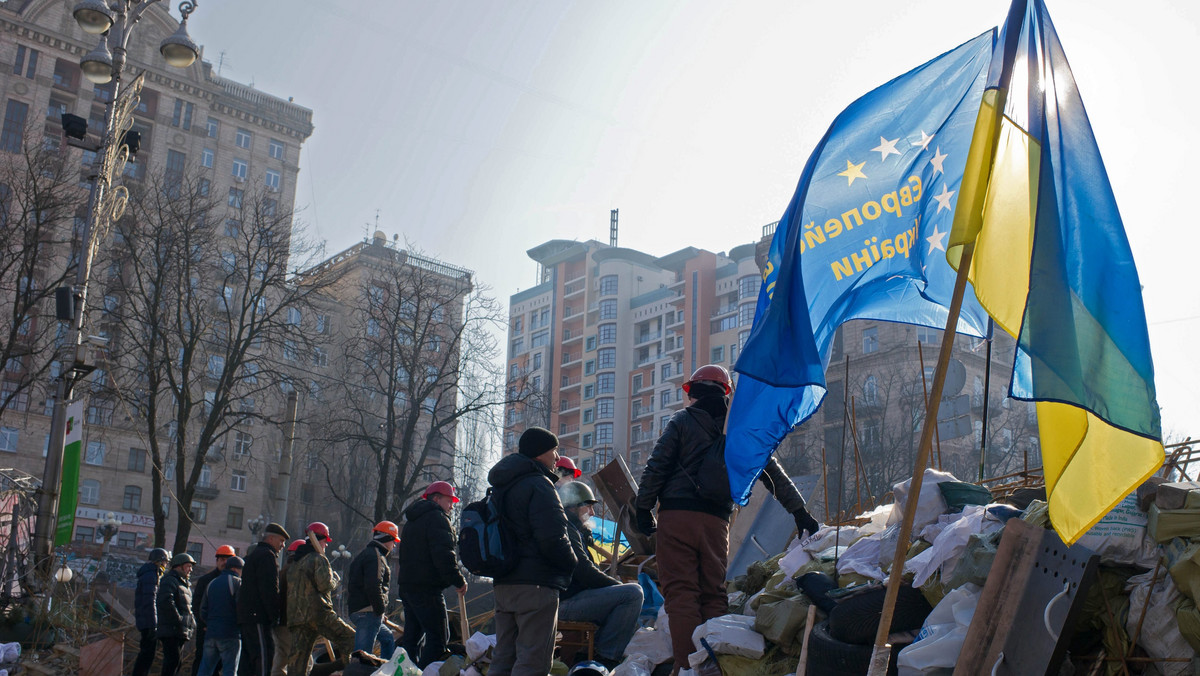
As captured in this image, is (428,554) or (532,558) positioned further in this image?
(428,554)

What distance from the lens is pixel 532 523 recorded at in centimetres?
661

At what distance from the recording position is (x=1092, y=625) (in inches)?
212

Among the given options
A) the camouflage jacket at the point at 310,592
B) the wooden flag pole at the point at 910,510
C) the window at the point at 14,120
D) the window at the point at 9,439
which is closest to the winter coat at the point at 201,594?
the camouflage jacket at the point at 310,592

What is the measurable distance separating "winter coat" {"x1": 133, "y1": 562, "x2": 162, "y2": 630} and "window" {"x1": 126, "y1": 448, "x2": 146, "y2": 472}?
5255cm

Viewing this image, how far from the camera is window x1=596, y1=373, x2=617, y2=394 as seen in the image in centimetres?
9850

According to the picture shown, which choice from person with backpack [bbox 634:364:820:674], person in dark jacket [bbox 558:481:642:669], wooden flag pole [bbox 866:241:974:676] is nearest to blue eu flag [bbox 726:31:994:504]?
person with backpack [bbox 634:364:820:674]

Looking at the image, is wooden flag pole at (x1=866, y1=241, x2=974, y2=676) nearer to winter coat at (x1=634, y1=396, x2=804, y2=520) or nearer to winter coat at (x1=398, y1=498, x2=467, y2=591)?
winter coat at (x1=634, y1=396, x2=804, y2=520)

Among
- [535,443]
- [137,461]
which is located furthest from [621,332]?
[535,443]

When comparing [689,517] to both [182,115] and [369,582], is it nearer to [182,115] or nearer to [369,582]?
[369,582]

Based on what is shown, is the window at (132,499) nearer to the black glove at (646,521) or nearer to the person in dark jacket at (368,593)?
the person in dark jacket at (368,593)

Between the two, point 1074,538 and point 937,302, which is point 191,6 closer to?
point 937,302

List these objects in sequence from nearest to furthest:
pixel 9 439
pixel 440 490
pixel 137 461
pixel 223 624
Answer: pixel 440 490, pixel 223 624, pixel 9 439, pixel 137 461

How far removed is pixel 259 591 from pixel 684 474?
550 cm

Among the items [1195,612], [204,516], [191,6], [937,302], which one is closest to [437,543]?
[937,302]
